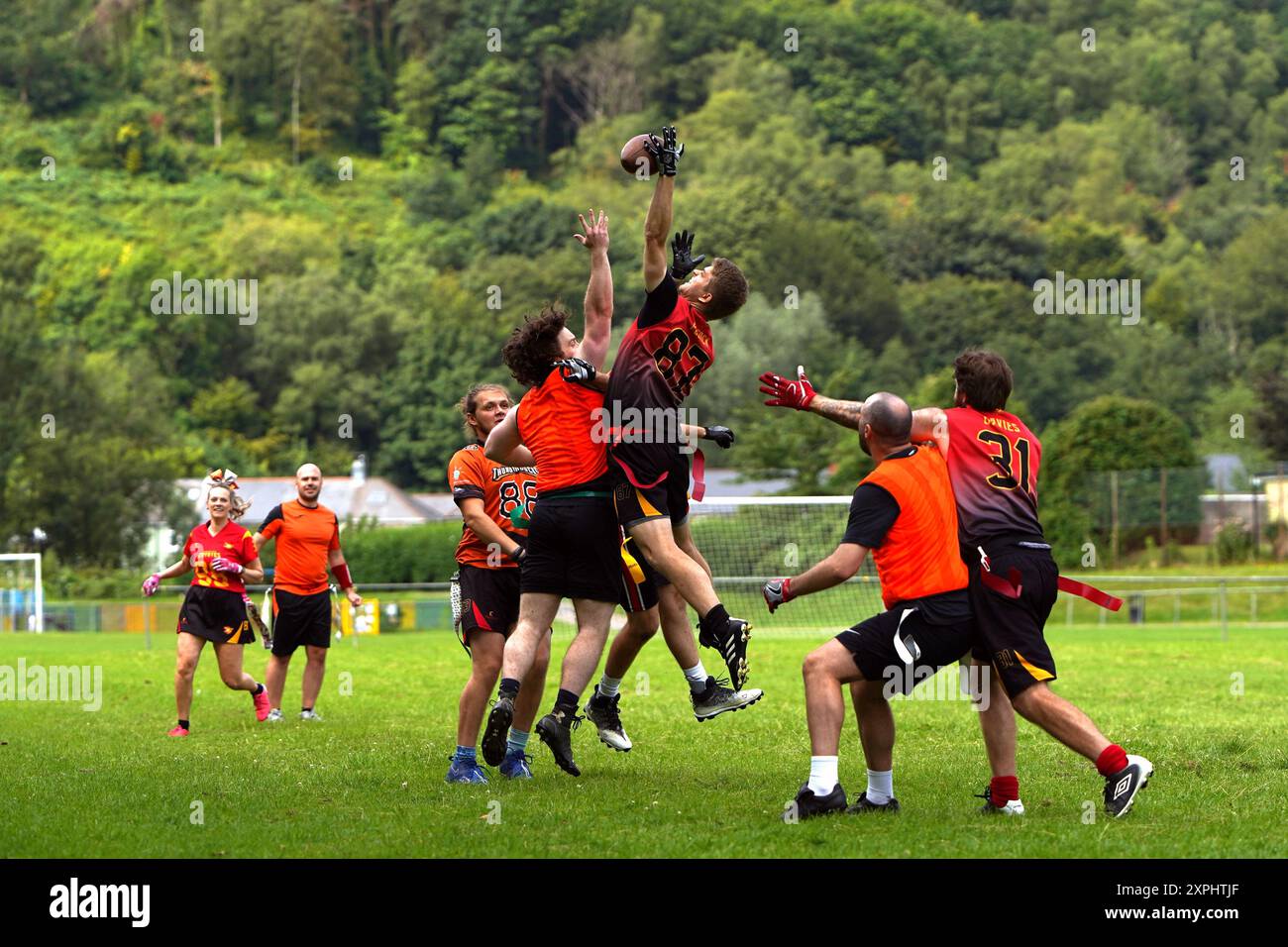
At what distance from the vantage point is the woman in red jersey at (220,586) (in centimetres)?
1546

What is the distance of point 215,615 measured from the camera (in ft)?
51.0

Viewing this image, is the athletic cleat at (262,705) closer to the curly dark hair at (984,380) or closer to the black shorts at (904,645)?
the black shorts at (904,645)

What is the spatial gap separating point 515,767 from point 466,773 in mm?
407

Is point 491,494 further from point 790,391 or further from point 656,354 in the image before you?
point 790,391

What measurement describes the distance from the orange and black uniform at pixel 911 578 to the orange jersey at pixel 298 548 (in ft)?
27.4

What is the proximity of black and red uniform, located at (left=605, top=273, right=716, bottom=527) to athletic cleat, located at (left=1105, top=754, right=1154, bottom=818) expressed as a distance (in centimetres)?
297

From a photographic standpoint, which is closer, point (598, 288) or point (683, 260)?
point (598, 288)

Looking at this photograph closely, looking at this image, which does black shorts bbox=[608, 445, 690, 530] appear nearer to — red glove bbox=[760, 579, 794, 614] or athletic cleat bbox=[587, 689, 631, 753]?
red glove bbox=[760, 579, 794, 614]

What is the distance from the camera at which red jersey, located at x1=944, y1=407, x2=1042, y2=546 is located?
30.6 ft

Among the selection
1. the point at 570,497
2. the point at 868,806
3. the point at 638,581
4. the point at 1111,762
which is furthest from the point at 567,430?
the point at 1111,762

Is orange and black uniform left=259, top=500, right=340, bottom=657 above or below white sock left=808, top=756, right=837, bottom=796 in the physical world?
above

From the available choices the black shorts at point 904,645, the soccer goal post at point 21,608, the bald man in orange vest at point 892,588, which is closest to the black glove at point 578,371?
the bald man in orange vest at point 892,588

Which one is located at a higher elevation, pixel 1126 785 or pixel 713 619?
pixel 713 619

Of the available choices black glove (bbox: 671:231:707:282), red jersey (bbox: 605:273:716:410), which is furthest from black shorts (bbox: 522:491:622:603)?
black glove (bbox: 671:231:707:282)
